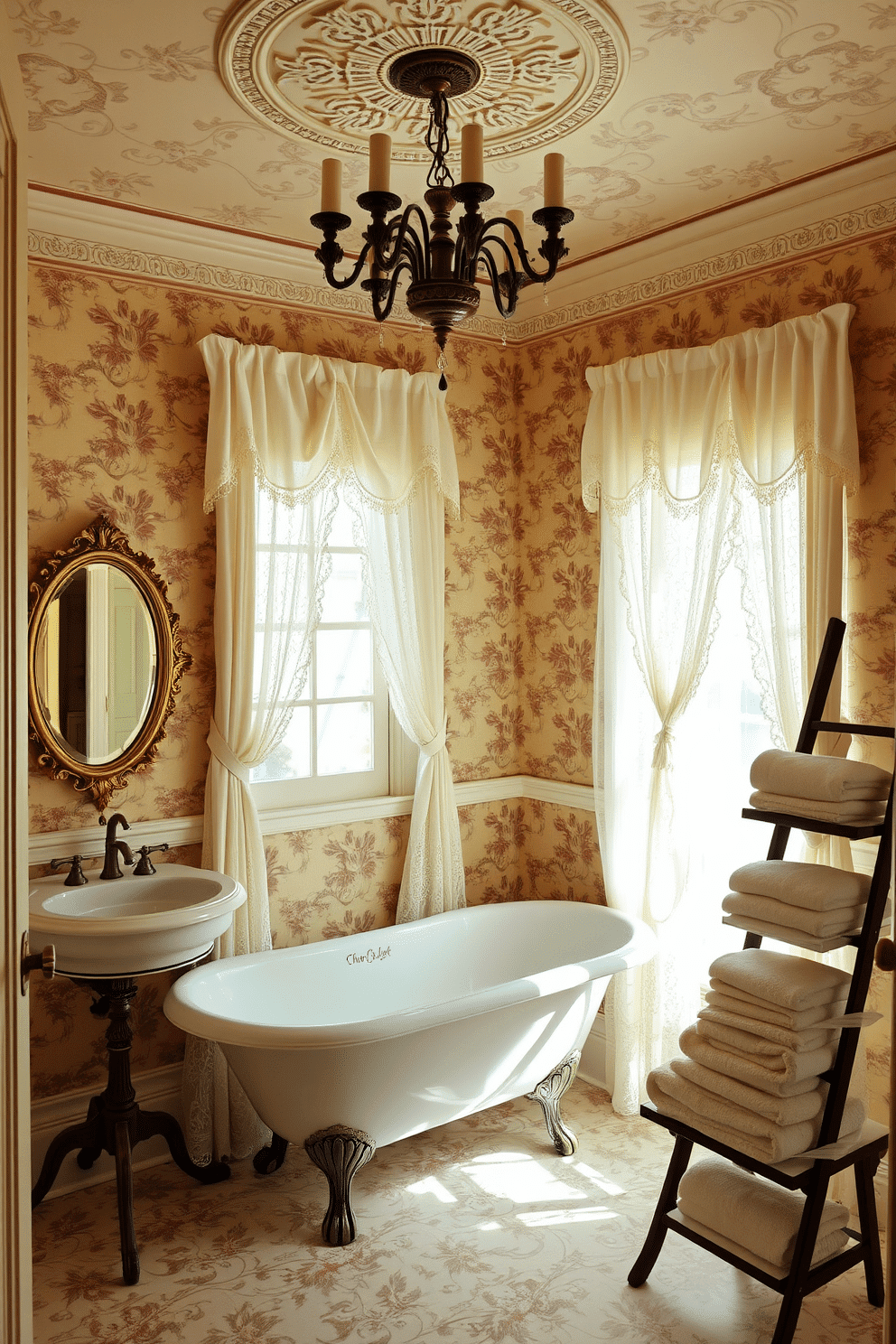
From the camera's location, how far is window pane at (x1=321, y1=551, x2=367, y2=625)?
371 cm

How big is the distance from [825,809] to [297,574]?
6.09ft

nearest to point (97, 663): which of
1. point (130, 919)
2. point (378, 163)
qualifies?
point (130, 919)

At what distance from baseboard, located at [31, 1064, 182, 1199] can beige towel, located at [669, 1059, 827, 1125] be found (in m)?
1.76

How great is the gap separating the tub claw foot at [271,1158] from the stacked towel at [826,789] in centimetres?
183

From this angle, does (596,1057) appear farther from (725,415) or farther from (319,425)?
(319,425)

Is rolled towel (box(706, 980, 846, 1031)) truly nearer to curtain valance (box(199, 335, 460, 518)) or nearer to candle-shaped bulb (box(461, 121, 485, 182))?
candle-shaped bulb (box(461, 121, 485, 182))

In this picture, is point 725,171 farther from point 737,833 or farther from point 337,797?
point 337,797

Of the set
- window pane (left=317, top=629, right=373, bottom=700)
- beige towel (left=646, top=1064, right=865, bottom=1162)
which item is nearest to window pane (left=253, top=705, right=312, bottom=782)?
window pane (left=317, top=629, right=373, bottom=700)

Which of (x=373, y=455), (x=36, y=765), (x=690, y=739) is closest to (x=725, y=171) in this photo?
(x=373, y=455)

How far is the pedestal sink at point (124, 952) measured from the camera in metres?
2.65

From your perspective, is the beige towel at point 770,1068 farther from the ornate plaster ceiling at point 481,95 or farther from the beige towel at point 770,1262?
the ornate plaster ceiling at point 481,95

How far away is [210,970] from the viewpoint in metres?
3.03

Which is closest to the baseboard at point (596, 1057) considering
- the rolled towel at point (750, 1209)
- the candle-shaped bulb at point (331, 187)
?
the rolled towel at point (750, 1209)

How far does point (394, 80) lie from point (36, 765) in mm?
2074
